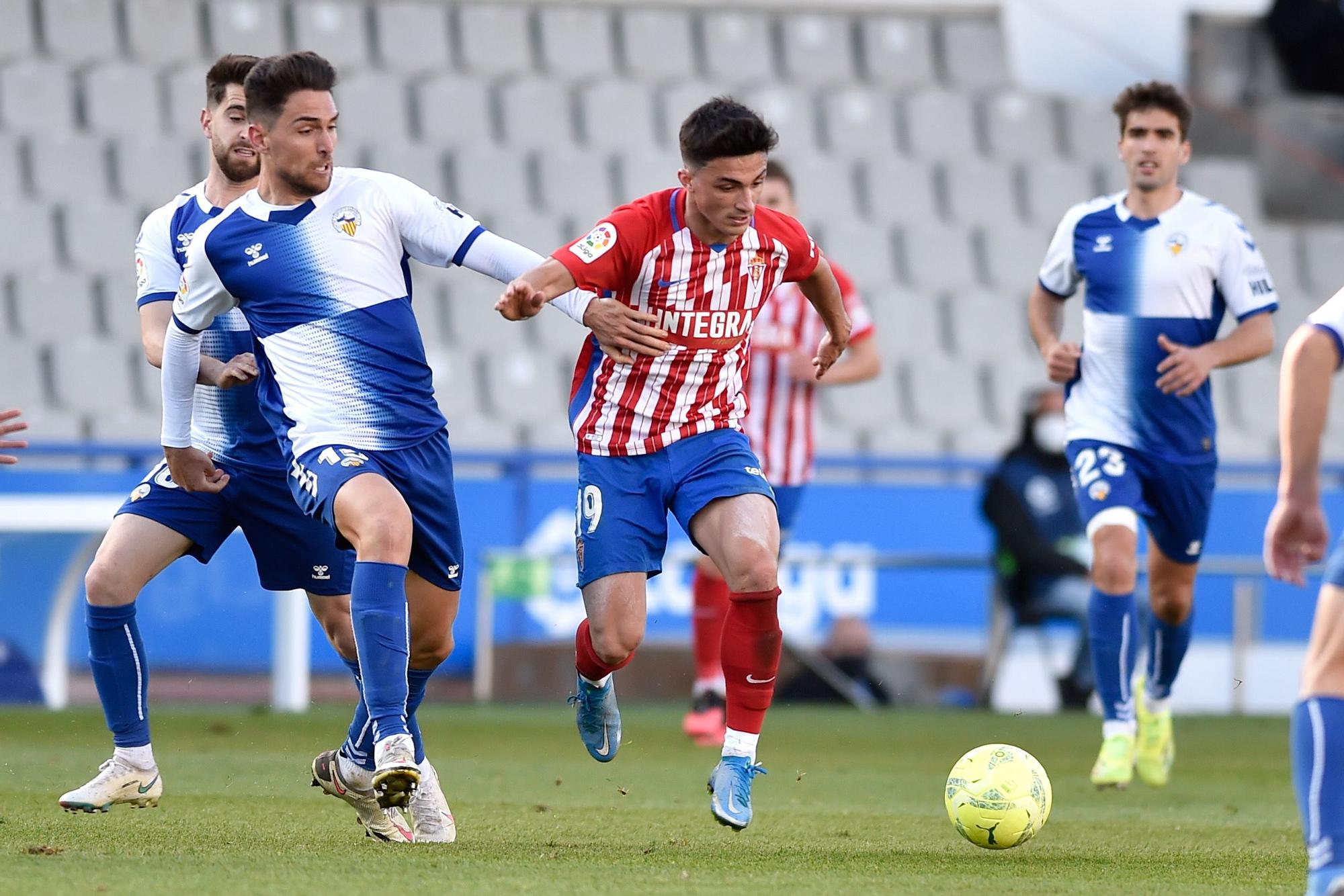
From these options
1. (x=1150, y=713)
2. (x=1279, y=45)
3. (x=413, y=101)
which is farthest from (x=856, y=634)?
(x=1279, y=45)

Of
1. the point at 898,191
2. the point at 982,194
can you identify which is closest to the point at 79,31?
the point at 898,191

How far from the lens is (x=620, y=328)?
547cm

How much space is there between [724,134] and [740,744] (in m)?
1.69

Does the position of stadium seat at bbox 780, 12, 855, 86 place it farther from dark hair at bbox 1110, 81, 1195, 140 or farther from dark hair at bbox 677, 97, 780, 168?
dark hair at bbox 677, 97, 780, 168

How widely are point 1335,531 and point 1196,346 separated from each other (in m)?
5.03

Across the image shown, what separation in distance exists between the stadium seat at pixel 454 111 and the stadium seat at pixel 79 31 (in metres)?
2.51

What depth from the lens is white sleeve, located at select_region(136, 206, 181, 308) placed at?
5867mm

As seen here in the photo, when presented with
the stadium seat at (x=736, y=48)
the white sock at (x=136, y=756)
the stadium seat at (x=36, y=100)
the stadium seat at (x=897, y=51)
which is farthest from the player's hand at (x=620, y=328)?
the stadium seat at (x=897, y=51)

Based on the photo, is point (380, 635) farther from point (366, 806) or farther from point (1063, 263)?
point (1063, 263)

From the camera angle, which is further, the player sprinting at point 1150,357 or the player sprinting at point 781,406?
the player sprinting at point 781,406

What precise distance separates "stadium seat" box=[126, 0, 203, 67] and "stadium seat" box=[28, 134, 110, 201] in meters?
1.32

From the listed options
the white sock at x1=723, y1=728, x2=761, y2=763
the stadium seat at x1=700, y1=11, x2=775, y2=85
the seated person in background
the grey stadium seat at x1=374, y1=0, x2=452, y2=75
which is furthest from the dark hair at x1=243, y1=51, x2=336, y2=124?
the stadium seat at x1=700, y1=11, x2=775, y2=85

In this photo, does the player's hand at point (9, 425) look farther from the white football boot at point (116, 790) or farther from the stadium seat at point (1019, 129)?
the stadium seat at point (1019, 129)

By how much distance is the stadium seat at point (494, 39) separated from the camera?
53.3 feet
